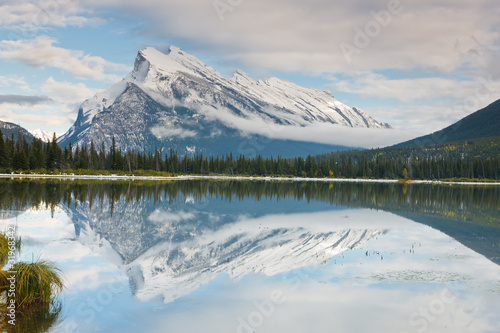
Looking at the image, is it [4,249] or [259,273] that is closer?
[4,249]

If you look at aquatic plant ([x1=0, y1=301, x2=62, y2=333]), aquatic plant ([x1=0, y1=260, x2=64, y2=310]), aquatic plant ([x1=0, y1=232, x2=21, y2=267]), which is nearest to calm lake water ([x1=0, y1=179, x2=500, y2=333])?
aquatic plant ([x1=0, y1=301, x2=62, y2=333])

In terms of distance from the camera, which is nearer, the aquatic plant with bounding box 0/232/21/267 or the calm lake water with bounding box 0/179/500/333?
the calm lake water with bounding box 0/179/500/333

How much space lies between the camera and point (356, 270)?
20.5m

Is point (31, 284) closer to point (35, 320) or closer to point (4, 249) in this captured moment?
point (35, 320)

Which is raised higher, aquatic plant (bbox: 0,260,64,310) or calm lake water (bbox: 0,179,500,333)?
aquatic plant (bbox: 0,260,64,310)

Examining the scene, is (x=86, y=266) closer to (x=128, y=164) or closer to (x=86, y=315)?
(x=86, y=315)

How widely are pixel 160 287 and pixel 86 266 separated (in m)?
4.70

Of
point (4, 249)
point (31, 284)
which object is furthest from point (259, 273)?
point (4, 249)

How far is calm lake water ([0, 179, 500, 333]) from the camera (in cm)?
1374

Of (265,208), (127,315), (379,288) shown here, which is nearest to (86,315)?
(127,315)

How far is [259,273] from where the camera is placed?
64.2ft

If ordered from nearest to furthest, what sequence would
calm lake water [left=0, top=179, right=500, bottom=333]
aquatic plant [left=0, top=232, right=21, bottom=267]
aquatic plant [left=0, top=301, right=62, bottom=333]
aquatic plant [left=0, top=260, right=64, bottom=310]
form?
1. aquatic plant [left=0, top=301, right=62, bottom=333]
2. aquatic plant [left=0, top=260, right=64, bottom=310]
3. calm lake water [left=0, top=179, right=500, bottom=333]
4. aquatic plant [left=0, top=232, right=21, bottom=267]

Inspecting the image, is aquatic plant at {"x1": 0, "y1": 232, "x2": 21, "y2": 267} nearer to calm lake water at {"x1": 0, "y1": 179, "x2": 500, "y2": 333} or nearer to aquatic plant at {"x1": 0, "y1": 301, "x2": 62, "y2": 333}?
calm lake water at {"x1": 0, "y1": 179, "x2": 500, "y2": 333}

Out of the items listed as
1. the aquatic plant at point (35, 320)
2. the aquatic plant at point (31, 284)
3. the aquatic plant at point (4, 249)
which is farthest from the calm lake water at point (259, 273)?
the aquatic plant at point (4, 249)
